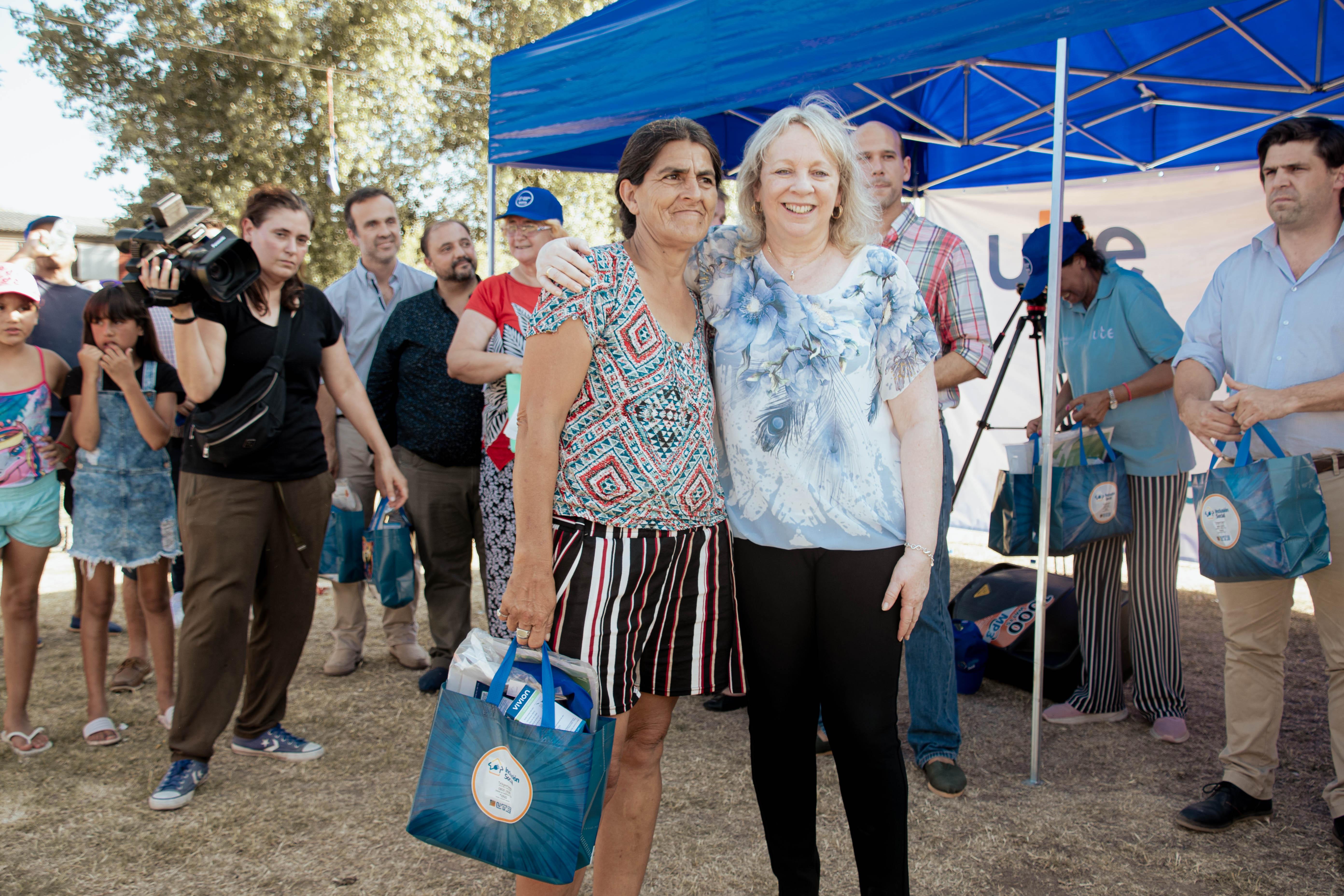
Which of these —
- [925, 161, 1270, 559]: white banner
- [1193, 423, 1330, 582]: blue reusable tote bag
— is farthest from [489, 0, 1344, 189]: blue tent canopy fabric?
[1193, 423, 1330, 582]: blue reusable tote bag

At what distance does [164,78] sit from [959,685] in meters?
14.3

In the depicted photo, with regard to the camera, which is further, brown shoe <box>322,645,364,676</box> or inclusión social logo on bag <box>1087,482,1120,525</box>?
brown shoe <box>322,645,364,676</box>

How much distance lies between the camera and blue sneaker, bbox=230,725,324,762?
10.8 ft

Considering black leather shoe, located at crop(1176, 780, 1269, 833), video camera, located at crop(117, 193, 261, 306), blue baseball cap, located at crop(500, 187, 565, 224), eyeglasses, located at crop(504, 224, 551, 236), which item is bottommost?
black leather shoe, located at crop(1176, 780, 1269, 833)

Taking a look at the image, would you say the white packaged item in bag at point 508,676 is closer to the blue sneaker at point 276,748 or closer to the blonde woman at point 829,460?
the blonde woman at point 829,460

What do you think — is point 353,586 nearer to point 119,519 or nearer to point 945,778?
point 119,519

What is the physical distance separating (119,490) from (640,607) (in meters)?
2.71

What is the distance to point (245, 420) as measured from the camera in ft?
9.20

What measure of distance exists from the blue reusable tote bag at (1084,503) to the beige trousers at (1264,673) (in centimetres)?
64

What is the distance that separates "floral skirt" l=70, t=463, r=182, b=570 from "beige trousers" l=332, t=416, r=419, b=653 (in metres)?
0.88

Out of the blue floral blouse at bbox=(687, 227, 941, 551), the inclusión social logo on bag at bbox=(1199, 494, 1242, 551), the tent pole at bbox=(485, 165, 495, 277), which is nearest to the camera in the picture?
the blue floral blouse at bbox=(687, 227, 941, 551)

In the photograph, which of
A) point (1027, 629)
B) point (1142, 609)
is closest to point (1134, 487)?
point (1142, 609)

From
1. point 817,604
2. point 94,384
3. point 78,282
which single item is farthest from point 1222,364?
point 78,282

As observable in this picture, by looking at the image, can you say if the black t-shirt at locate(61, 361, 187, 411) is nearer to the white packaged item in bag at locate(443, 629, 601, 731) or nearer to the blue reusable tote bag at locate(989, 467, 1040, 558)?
the white packaged item in bag at locate(443, 629, 601, 731)
